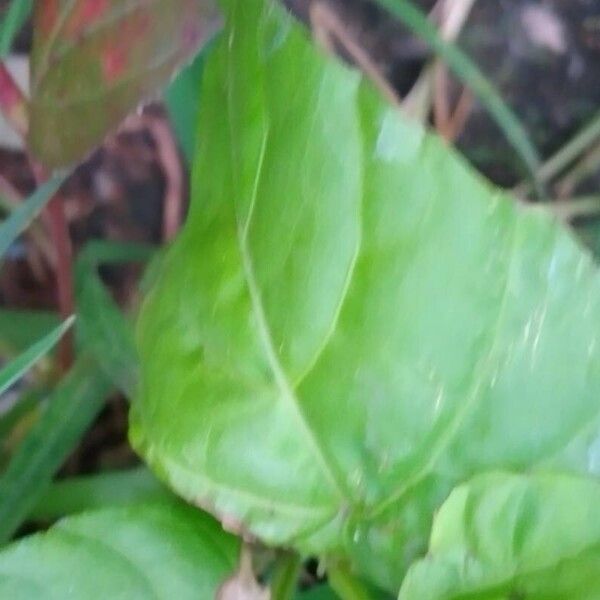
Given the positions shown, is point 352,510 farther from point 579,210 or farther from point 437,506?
point 579,210

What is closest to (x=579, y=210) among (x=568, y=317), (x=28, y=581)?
(x=568, y=317)

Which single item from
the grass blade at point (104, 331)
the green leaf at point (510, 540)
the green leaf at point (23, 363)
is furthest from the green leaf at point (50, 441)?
the green leaf at point (510, 540)

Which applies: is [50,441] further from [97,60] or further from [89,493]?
[97,60]

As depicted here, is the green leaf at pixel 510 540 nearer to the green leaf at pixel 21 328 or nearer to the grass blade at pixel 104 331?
the grass blade at pixel 104 331

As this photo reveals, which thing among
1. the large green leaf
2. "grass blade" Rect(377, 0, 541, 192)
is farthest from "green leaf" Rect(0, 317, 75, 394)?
"grass blade" Rect(377, 0, 541, 192)

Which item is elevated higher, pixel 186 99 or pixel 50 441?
pixel 186 99

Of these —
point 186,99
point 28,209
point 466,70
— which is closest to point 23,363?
point 28,209
